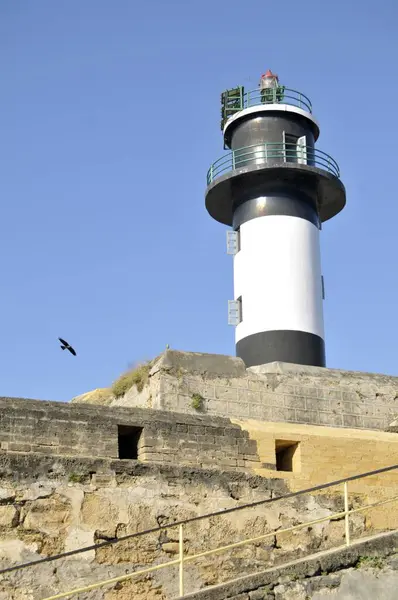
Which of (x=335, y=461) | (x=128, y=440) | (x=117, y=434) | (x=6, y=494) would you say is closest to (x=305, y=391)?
(x=335, y=461)

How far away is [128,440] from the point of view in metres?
12.9

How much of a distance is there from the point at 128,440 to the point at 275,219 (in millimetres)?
7047

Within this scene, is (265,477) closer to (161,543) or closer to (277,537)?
(277,537)

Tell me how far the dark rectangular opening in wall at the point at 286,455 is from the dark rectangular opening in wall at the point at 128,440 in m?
1.99

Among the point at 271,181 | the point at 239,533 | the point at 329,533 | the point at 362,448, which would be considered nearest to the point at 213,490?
the point at 239,533

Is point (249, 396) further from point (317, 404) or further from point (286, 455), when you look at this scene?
point (286, 455)

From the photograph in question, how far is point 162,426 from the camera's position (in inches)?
507

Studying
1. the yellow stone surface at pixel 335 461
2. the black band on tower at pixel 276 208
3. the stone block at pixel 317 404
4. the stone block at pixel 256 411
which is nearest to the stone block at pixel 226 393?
the stone block at pixel 256 411

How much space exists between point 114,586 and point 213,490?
190 cm

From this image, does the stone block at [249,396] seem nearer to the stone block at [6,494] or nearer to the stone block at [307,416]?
the stone block at [307,416]

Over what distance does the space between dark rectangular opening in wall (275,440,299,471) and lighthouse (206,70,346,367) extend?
4030 millimetres

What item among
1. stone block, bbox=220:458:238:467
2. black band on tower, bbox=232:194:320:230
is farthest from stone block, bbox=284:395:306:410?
black band on tower, bbox=232:194:320:230

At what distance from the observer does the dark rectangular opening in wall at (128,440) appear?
502 inches

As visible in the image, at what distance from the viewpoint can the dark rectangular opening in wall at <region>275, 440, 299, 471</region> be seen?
13.6 metres
